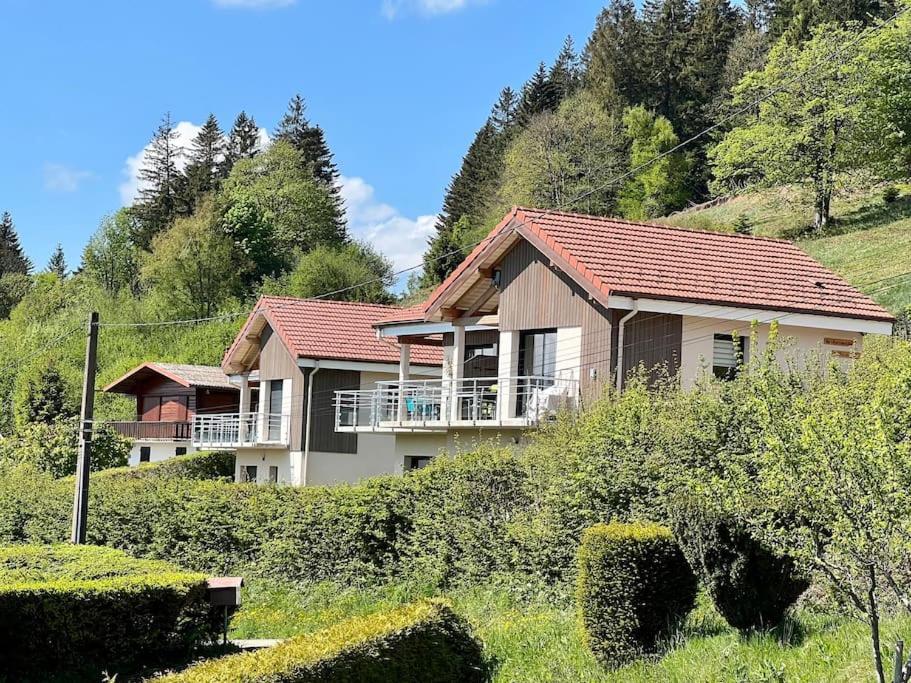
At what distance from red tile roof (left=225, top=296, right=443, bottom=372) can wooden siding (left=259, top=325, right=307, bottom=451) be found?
0.65m

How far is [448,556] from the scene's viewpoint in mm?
20391

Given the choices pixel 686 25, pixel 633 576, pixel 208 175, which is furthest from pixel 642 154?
pixel 633 576

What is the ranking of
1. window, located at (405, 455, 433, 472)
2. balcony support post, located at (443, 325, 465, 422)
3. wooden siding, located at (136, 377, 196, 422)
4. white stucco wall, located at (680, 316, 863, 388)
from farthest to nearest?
wooden siding, located at (136, 377, 196, 422) < window, located at (405, 455, 433, 472) < balcony support post, located at (443, 325, 465, 422) < white stucco wall, located at (680, 316, 863, 388)

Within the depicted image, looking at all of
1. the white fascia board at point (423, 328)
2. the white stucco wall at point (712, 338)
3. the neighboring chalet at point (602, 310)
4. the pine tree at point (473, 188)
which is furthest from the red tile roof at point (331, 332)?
the pine tree at point (473, 188)

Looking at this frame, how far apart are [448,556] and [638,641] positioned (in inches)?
283

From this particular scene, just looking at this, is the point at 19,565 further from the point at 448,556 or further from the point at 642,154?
the point at 642,154

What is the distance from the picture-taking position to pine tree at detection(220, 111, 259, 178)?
113375 mm

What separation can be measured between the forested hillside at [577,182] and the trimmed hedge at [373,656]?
3138 cm

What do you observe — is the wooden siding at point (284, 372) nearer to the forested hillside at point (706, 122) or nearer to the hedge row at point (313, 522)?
the hedge row at point (313, 522)

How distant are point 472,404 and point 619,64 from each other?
245ft

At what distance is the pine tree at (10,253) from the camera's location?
12750 cm

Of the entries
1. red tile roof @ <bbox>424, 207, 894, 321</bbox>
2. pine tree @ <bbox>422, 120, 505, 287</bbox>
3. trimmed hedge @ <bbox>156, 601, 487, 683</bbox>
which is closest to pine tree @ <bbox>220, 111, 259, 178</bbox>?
pine tree @ <bbox>422, 120, 505, 287</bbox>

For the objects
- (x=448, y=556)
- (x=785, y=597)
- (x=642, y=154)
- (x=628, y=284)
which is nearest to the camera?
(x=785, y=597)

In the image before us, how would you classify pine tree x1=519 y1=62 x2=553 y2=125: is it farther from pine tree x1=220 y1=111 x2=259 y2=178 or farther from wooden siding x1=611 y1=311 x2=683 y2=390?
wooden siding x1=611 y1=311 x2=683 y2=390
